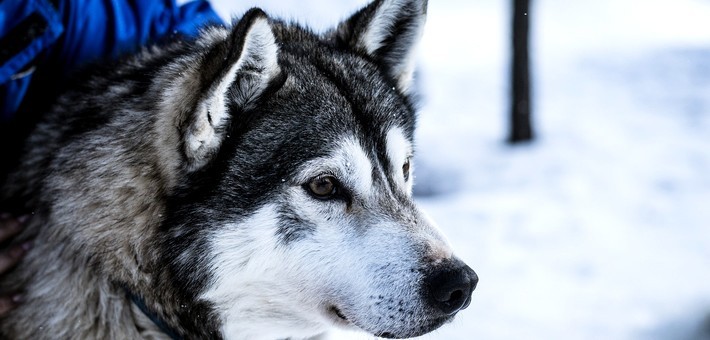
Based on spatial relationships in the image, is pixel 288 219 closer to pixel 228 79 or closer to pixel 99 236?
pixel 228 79

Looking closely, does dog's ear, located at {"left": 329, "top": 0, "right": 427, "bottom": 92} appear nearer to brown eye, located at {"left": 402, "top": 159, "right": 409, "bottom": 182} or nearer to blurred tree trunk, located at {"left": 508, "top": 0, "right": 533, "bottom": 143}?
brown eye, located at {"left": 402, "top": 159, "right": 409, "bottom": 182}

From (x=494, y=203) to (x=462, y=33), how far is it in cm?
747

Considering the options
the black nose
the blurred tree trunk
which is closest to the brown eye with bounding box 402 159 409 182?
the black nose

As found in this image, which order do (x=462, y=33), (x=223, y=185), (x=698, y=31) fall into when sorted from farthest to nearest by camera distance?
1. (x=462, y=33)
2. (x=698, y=31)
3. (x=223, y=185)

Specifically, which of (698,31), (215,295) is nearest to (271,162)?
(215,295)

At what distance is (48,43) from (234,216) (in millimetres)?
1199

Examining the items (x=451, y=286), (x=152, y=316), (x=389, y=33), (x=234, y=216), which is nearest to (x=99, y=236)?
(x=152, y=316)

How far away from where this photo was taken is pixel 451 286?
2215 mm

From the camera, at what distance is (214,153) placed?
229 cm

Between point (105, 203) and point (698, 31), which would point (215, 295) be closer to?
point (105, 203)

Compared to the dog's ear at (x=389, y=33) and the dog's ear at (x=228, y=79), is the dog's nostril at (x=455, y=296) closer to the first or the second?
the dog's ear at (x=228, y=79)

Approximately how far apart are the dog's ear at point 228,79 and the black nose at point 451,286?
2.43ft

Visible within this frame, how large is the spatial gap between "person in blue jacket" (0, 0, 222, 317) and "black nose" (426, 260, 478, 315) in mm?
1346

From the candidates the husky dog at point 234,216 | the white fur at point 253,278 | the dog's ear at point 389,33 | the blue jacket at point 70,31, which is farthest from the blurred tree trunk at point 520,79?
the white fur at point 253,278
